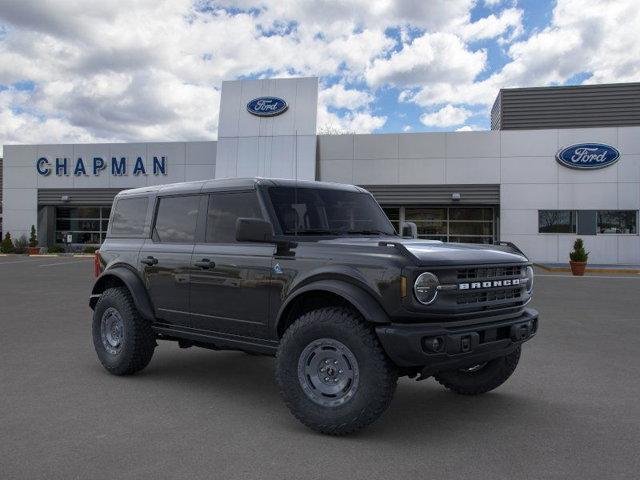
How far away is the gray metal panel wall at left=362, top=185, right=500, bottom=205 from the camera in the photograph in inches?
1099

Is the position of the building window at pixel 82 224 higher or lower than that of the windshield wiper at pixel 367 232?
higher

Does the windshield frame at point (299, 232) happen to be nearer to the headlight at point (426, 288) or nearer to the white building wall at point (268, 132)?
the headlight at point (426, 288)

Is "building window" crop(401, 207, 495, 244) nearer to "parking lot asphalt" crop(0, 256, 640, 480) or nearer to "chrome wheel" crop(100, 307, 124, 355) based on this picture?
"parking lot asphalt" crop(0, 256, 640, 480)

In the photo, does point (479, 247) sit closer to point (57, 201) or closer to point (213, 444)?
point (213, 444)

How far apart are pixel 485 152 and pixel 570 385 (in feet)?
76.0

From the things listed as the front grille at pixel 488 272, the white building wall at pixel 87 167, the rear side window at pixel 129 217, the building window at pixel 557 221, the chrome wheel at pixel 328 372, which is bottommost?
the chrome wheel at pixel 328 372

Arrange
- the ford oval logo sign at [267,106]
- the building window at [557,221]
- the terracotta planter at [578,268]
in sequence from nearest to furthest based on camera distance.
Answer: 1. the terracotta planter at [578,268]
2. the building window at [557,221]
3. the ford oval logo sign at [267,106]

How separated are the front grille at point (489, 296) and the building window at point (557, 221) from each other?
947 inches

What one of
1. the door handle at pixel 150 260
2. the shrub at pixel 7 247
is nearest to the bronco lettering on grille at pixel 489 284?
the door handle at pixel 150 260

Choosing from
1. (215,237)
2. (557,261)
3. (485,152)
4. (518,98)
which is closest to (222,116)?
(485,152)

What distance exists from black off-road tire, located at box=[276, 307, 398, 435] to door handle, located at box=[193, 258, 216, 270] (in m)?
1.14

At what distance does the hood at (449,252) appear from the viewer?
4.18 m

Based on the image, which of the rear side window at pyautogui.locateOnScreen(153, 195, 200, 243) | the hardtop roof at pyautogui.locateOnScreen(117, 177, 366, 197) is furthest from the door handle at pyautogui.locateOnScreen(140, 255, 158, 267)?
the hardtop roof at pyautogui.locateOnScreen(117, 177, 366, 197)

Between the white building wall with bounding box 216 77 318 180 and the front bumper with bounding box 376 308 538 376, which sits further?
the white building wall with bounding box 216 77 318 180
